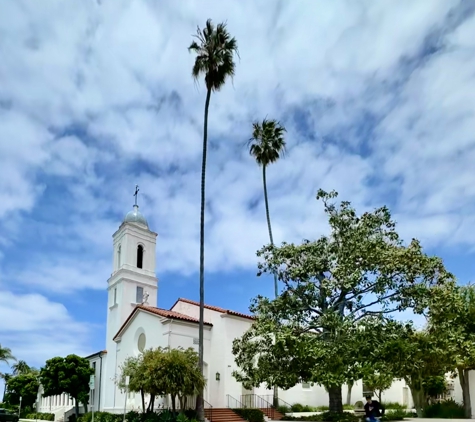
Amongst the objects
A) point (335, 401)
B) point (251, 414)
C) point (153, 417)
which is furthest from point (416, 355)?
point (153, 417)

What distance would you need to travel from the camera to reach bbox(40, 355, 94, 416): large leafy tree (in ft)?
135

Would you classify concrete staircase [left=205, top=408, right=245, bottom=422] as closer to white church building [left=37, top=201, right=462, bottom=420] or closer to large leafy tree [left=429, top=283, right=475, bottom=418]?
white church building [left=37, top=201, right=462, bottom=420]

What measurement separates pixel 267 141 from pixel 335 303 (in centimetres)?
1762

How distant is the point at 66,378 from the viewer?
4122 cm

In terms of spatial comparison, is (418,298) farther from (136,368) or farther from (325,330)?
(136,368)

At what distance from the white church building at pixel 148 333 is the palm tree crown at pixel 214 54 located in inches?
595

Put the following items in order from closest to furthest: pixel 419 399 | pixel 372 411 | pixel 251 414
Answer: pixel 372 411, pixel 251 414, pixel 419 399

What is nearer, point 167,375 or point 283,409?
point 167,375

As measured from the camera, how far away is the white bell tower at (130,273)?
4344cm

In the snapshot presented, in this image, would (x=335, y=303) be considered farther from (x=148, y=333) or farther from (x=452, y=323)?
(x=148, y=333)

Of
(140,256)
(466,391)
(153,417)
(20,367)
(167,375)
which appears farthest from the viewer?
(20,367)

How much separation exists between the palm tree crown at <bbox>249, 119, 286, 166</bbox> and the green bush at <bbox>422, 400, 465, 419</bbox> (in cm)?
2051

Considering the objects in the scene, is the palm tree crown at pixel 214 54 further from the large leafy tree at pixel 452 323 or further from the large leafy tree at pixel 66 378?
the large leafy tree at pixel 66 378

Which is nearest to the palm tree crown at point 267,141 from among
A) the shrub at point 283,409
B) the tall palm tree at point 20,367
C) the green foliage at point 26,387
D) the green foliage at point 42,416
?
the shrub at point 283,409
